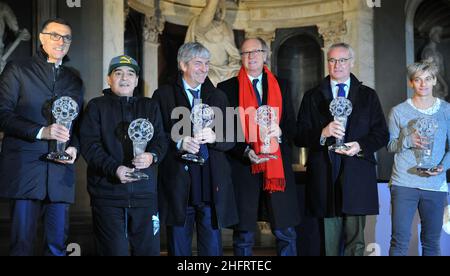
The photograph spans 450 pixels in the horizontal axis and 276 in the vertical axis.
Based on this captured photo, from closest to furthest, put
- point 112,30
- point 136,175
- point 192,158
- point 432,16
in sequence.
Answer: point 136,175 < point 192,158 < point 112,30 < point 432,16

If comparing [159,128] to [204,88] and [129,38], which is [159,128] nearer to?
[204,88]

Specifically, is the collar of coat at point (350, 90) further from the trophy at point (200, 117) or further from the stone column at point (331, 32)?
the stone column at point (331, 32)

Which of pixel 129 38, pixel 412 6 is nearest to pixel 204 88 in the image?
pixel 129 38

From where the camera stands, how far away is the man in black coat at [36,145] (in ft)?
12.9

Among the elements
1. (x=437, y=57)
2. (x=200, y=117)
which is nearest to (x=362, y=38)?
(x=437, y=57)

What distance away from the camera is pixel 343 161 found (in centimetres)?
438

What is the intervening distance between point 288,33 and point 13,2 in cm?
399

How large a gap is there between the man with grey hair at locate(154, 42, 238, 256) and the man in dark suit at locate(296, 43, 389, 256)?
25.6 inches

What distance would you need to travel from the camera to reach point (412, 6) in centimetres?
808

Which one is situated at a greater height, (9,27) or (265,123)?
(9,27)

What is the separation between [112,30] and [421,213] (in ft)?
12.7

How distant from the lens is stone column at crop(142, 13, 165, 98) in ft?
26.2

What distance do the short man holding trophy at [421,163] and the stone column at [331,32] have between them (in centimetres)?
387

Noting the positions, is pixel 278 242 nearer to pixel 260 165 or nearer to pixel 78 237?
pixel 260 165
